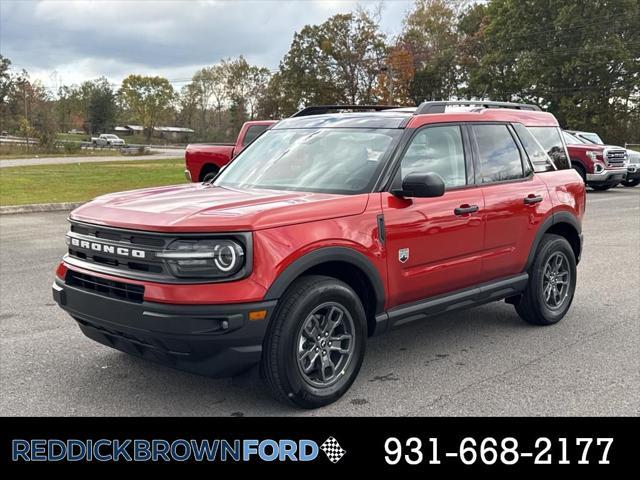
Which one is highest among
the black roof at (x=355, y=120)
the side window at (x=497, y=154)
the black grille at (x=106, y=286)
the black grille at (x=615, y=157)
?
the black roof at (x=355, y=120)

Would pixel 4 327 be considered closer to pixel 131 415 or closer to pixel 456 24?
pixel 131 415

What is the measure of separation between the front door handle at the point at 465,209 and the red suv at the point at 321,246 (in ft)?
0.03

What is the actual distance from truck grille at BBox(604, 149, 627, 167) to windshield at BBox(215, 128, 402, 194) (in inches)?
685

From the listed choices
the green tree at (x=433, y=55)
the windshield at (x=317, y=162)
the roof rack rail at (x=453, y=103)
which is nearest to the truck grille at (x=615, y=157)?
the roof rack rail at (x=453, y=103)

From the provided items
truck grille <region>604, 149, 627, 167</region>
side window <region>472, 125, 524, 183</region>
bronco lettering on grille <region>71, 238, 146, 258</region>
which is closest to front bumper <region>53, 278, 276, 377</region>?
bronco lettering on grille <region>71, 238, 146, 258</region>

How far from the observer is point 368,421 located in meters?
3.83

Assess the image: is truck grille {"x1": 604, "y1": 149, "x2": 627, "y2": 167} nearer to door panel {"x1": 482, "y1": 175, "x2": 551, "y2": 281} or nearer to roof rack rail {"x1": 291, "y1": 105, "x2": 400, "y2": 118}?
door panel {"x1": 482, "y1": 175, "x2": 551, "y2": 281}

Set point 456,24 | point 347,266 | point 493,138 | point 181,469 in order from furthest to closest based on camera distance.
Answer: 1. point 456,24
2. point 493,138
3. point 347,266
4. point 181,469

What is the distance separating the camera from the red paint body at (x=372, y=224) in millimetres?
3613

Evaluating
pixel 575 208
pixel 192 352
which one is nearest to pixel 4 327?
pixel 192 352

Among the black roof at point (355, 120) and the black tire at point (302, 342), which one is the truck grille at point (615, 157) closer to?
the black roof at point (355, 120)

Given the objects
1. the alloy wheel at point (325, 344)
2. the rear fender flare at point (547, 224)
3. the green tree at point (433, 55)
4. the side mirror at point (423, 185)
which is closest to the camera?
the alloy wheel at point (325, 344)

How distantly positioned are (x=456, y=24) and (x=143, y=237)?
65.8 meters

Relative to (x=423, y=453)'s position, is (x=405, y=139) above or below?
above
